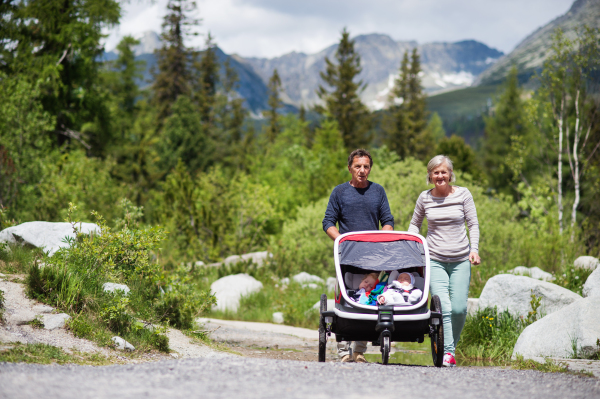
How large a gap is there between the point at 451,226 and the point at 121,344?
369cm

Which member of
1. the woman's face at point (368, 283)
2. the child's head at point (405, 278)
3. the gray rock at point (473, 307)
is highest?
the child's head at point (405, 278)

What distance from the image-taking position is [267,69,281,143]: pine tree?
52656 mm

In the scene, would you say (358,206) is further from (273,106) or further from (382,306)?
(273,106)

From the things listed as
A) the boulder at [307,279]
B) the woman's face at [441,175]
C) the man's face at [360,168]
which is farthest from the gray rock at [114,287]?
the boulder at [307,279]

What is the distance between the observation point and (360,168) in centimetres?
534

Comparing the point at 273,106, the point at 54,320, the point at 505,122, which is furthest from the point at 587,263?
the point at 273,106

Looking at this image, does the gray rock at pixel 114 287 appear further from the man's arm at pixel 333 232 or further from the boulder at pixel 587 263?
the boulder at pixel 587 263

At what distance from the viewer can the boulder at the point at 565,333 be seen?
5.65 metres

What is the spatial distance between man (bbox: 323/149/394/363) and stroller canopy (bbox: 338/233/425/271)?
0.94 feet

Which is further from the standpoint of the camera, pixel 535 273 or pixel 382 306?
pixel 535 273

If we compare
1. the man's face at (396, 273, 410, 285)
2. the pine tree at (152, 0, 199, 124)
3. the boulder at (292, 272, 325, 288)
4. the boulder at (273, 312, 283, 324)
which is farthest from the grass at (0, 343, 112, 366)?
the pine tree at (152, 0, 199, 124)

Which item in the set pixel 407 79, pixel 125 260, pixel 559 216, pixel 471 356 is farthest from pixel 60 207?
pixel 407 79

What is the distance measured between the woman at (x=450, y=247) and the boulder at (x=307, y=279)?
324 inches

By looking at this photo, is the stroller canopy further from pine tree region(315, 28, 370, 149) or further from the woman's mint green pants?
pine tree region(315, 28, 370, 149)
